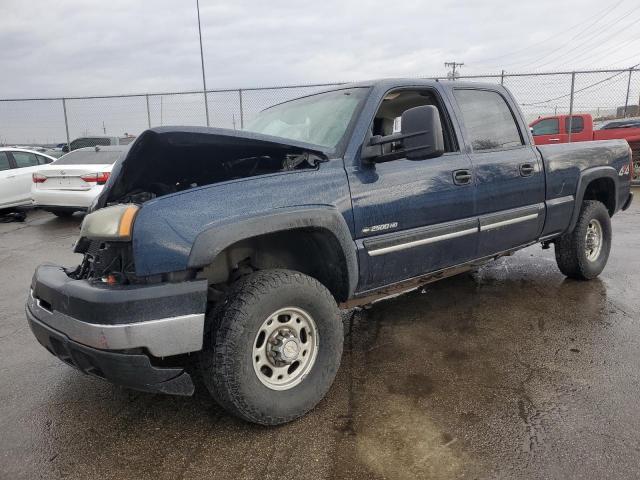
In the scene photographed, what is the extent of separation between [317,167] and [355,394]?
4.50 feet

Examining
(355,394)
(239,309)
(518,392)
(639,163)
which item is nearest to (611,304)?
(518,392)

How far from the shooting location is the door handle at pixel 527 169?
406 centimetres

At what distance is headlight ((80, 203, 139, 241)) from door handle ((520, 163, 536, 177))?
3.09m

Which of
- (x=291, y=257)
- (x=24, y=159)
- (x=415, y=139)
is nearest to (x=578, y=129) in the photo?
(x=415, y=139)

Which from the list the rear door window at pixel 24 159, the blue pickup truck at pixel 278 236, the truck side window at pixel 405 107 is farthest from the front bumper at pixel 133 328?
the rear door window at pixel 24 159

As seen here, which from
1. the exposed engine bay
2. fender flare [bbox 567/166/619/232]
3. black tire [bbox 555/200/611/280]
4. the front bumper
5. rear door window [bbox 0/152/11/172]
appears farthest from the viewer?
rear door window [bbox 0/152/11/172]

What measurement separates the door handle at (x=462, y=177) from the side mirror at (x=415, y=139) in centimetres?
60

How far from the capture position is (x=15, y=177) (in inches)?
412

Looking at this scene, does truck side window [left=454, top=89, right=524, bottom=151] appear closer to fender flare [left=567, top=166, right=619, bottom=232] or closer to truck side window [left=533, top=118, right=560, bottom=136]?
fender flare [left=567, top=166, right=619, bottom=232]

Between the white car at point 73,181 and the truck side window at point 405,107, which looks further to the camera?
the white car at point 73,181

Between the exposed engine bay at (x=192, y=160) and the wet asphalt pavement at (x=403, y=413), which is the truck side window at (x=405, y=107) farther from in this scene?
the wet asphalt pavement at (x=403, y=413)

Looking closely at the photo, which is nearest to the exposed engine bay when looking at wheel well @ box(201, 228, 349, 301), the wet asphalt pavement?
wheel well @ box(201, 228, 349, 301)

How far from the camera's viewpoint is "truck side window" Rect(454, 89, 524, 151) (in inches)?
153

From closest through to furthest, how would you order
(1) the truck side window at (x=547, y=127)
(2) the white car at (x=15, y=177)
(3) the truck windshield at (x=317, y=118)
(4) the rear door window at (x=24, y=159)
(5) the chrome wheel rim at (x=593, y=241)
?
(3) the truck windshield at (x=317, y=118)
(5) the chrome wheel rim at (x=593, y=241)
(2) the white car at (x=15, y=177)
(4) the rear door window at (x=24, y=159)
(1) the truck side window at (x=547, y=127)
